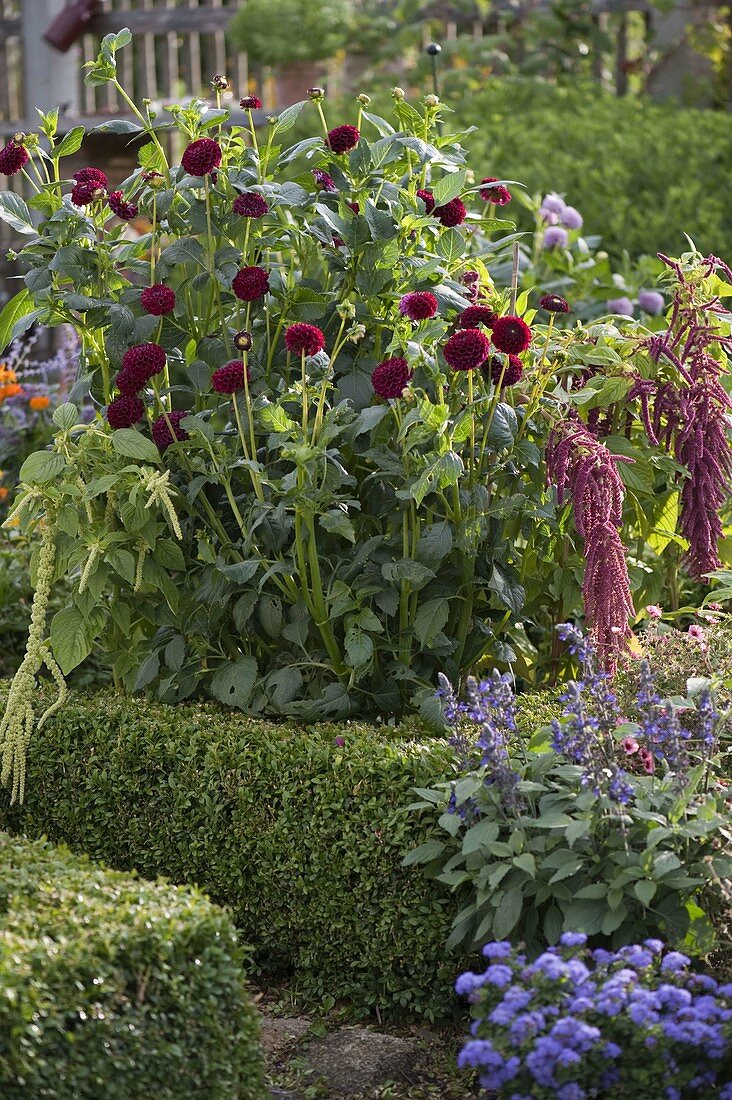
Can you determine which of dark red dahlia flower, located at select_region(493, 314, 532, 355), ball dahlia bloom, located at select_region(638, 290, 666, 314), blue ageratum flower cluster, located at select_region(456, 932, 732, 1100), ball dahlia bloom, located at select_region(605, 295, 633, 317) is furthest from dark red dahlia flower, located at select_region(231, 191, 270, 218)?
ball dahlia bloom, located at select_region(638, 290, 666, 314)

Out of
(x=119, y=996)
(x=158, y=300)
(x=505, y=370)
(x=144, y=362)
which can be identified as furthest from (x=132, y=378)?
(x=119, y=996)

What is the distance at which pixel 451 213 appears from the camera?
2977mm

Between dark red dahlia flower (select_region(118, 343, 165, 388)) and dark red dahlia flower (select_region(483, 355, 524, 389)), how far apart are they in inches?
28.9

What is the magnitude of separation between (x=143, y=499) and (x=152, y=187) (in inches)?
27.7

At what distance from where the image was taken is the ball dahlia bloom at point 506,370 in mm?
2822

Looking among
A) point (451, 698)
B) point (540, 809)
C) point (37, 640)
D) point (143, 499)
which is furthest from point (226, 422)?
point (540, 809)

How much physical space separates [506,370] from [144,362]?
78cm

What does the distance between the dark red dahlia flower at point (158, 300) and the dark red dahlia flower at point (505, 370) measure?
727 millimetres

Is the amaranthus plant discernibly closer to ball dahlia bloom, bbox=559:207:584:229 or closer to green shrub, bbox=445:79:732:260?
ball dahlia bloom, bbox=559:207:584:229

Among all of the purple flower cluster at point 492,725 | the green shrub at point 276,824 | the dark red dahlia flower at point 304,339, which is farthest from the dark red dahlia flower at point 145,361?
the purple flower cluster at point 492,725

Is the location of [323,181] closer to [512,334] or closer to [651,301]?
[512,334]

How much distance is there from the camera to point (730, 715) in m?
2.52

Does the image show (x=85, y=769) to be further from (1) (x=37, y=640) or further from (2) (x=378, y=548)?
(2) (x=378, y=548)

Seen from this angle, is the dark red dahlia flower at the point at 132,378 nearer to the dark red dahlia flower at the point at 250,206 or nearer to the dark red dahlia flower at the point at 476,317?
the dark red dahlia flower at the point at 250,206
